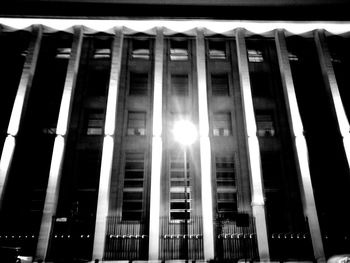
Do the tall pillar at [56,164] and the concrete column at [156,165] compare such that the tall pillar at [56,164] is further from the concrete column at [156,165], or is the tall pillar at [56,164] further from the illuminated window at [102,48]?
the concrete column at [156,165]

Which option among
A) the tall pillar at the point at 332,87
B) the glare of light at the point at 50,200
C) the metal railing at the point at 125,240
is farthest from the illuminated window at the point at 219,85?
the glare of light at the point at 50,200

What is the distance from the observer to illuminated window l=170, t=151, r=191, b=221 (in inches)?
764

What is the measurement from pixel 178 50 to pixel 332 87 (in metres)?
13.3

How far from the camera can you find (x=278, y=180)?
67.8 ft

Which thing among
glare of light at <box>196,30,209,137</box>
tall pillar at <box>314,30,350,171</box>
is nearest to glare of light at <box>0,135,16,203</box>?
glare of light at <box>196,30,209,137</box>

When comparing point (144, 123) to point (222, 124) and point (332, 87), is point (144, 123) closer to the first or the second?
point (222, 124)

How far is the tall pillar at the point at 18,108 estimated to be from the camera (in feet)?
58.3

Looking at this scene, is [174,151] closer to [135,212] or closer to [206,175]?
[206,175]

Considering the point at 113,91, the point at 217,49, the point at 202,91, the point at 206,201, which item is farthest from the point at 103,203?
the point at 217,49

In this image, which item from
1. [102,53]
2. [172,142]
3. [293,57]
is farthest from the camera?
[293,57]

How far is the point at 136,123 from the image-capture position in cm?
2252

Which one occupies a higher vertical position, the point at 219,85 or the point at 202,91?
the point at 219,85

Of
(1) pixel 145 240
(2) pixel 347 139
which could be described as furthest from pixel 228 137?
(1) pixel 145 240

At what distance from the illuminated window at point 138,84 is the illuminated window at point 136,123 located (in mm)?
2043
